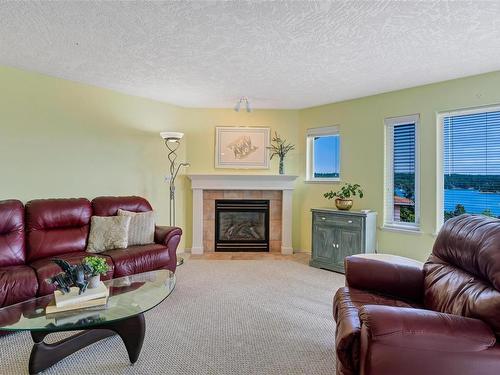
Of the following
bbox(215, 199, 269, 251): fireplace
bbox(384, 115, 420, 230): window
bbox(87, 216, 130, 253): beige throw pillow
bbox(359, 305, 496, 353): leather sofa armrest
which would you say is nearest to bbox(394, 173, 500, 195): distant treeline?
bbox(384, 115, 420, 230): window

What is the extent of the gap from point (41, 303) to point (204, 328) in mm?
1214

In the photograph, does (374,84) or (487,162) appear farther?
(374,84)

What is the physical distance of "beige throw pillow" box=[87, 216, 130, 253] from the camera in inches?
128

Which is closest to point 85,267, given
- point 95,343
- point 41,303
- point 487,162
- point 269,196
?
point 41,303

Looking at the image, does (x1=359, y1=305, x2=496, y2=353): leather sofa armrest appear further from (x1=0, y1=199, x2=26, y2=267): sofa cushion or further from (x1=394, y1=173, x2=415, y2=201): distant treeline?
(x1=0, y1=199, x2=26, y2=267): sofa cushion

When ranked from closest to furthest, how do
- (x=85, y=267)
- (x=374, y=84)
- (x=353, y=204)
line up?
(x=85, y=267)
(x=374, y=84)
(x=353, y=204)

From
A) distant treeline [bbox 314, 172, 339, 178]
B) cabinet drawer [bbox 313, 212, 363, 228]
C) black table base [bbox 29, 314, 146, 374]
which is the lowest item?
black table base [bbox 29, 314, 146, 374]

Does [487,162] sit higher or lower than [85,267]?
higher

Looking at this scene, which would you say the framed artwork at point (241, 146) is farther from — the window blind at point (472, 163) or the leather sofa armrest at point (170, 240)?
the window blind at point (472, 163)

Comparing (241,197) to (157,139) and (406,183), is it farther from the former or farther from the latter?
(406,183)

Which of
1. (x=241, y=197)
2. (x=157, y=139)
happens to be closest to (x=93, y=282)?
(x=157, y=139)

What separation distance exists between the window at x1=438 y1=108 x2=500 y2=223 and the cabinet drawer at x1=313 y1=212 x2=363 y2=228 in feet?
3.28

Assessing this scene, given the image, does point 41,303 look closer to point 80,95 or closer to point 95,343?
point 95,343

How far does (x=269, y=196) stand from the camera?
5.04 metres
